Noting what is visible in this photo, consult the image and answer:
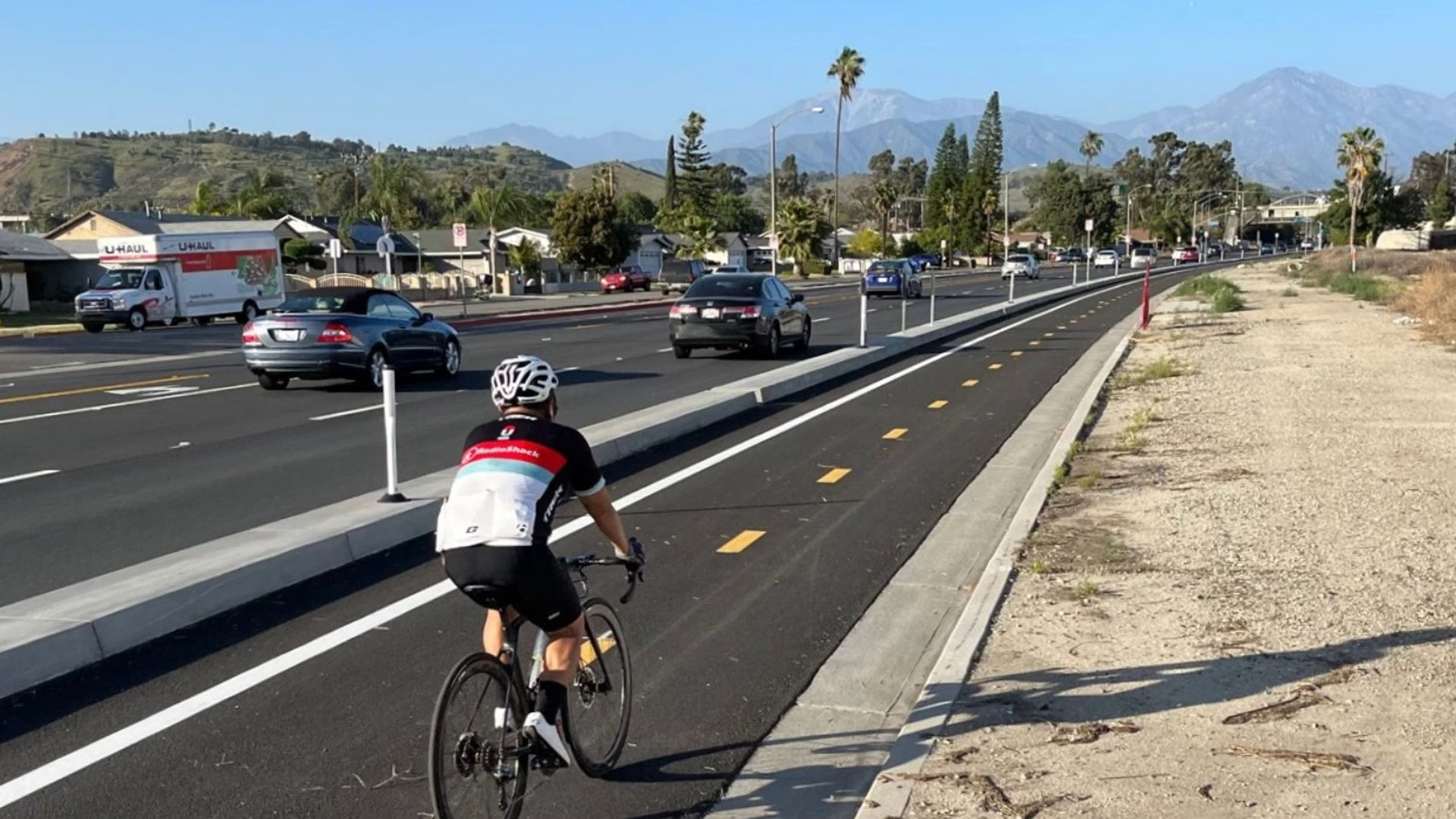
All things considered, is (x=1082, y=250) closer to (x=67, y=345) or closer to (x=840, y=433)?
(x=67, y=345)

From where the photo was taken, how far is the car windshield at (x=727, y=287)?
83.0 feet

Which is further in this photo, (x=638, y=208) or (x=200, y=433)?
(x=638, y=208)

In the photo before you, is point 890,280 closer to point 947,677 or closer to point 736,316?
point 736,316

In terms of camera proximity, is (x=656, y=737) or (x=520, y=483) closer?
(x=520, y=483)

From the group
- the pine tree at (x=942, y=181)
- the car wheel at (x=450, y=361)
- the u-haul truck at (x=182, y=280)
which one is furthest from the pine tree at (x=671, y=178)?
the car wheel at (x=450, y=361)

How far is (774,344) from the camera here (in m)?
25.0

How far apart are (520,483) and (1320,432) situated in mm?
11922

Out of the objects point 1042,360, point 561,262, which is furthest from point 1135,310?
point 561,262

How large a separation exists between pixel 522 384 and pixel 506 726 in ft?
3.83

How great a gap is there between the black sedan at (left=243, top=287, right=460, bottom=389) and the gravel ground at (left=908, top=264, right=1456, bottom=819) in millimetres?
10573

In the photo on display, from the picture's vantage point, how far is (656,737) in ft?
19.2

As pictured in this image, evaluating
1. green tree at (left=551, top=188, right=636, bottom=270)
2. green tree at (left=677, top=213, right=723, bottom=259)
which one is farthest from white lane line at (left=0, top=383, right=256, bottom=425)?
green tree at (left=677, top=213, right=723, bottom=259)

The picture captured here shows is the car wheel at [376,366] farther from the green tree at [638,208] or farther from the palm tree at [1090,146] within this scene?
the palm tree at [1090,146]

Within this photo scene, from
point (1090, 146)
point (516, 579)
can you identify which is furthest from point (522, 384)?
point (1090, 146)
